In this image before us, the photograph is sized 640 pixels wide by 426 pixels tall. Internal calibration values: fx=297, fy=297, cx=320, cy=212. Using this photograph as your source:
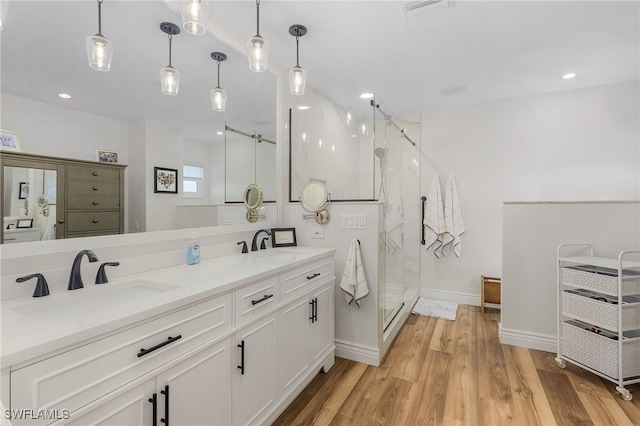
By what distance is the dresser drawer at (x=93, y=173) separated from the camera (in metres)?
1.28

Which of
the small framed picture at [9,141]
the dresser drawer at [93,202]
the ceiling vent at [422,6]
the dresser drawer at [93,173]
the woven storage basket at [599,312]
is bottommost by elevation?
the woven storage basket at [599,312]

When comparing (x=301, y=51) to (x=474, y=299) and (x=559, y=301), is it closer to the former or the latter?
(x=559, y=301)

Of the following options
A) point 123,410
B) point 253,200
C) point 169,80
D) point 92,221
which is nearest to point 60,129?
point 92,221

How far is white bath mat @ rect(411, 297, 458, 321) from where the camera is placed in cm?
336

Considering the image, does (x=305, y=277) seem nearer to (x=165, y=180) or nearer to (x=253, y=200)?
(x=253, y=200)

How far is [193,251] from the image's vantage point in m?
1.73

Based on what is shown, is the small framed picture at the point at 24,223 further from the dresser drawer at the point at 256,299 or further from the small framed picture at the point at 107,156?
the dresser drawer at the point at 256,299

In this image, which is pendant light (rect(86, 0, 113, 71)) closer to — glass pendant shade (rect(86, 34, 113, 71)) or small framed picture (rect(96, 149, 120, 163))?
glass pendant shade (rect(86, 34, 113, 71))

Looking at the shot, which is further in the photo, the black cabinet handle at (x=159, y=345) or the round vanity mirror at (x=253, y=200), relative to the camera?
the round vanity mirror at (x=253, y=200)

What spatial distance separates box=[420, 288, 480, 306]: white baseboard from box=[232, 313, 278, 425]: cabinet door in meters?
2.87

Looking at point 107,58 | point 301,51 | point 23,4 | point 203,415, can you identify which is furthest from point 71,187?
point 301,51

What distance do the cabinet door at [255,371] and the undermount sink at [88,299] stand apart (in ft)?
1.46

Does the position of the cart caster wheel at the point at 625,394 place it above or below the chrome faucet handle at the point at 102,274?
below

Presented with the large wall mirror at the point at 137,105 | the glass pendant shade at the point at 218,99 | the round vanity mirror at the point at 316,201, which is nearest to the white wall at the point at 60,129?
the large wall mirror at the point at 137,105
